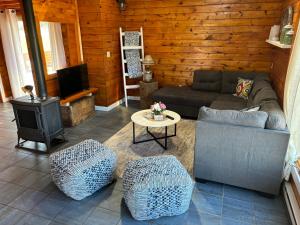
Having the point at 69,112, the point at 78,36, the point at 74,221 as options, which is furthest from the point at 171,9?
the point at 74,221

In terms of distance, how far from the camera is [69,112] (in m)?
4.01

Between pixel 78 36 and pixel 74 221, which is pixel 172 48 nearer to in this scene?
pixel 78 36

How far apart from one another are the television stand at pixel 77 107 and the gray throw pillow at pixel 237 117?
2.63 m

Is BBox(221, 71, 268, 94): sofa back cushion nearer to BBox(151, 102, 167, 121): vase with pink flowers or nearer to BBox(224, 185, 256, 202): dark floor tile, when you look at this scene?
BBox(151, 102, 167, 121): vase with pink flowers

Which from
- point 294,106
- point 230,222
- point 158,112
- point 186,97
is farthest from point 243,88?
point 230,222

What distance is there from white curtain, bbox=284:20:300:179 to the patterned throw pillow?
1746 mm

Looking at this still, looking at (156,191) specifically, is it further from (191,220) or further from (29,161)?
(29,161)

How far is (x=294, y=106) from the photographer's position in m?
2.15

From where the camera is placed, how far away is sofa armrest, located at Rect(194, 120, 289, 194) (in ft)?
6.82

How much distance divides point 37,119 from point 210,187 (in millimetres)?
2418

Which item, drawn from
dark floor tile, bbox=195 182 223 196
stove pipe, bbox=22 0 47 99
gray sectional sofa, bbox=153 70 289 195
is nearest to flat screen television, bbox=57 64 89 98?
stove pipe, bbox=22 0 47 99

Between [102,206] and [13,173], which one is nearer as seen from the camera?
[102,206]

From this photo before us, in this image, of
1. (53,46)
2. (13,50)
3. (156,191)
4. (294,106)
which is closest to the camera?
(156,191)

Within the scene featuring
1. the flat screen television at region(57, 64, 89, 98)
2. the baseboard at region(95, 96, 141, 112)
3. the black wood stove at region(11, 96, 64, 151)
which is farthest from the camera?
the baseboard at region(95, 96, 141, 112)
